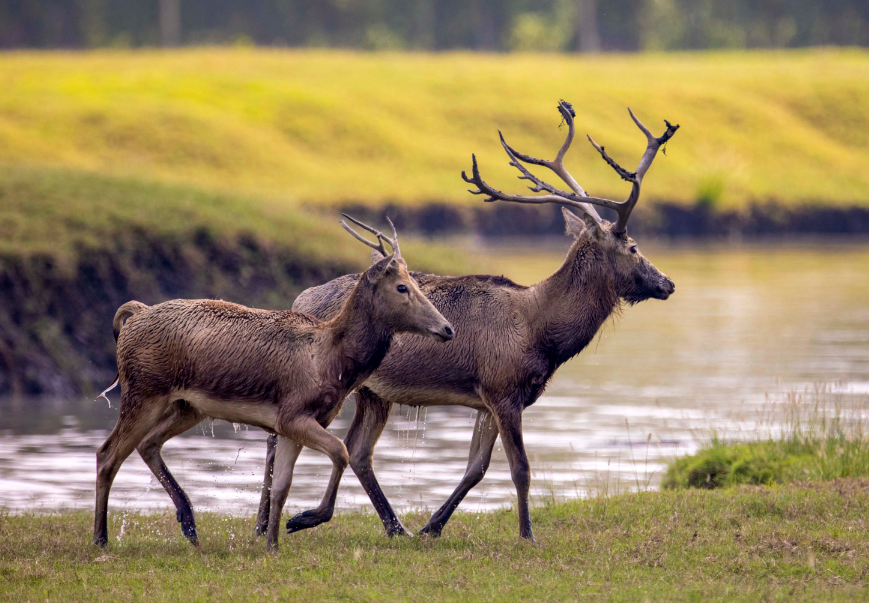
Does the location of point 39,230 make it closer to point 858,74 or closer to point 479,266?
point 479,266

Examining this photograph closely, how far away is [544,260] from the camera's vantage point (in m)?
40.0

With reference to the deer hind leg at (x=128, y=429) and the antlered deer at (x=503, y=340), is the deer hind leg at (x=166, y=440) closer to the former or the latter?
the deer hind leg at (x=128, y=429)

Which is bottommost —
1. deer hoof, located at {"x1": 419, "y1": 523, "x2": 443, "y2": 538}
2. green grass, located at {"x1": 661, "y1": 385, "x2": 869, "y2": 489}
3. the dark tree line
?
deer hoof, located at {"x1": 419, "y1": 523, "x2": 443, "y2": 538}

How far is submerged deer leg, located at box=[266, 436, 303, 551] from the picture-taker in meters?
9.06

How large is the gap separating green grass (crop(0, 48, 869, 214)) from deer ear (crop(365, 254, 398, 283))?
109 ft

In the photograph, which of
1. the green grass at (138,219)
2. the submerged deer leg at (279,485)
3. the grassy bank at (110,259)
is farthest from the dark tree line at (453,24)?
the submerged deer leg at (279,485)

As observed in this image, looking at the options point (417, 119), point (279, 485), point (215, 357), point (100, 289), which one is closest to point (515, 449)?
point (279, 485)

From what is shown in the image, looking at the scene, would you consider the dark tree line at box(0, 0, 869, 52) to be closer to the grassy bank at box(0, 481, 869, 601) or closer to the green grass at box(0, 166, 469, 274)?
the green grass at box(0, 166, 469, 274)

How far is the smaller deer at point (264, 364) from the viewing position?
9.12 meters

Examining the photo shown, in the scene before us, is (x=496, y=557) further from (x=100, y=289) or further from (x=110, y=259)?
(x=110, y=259)

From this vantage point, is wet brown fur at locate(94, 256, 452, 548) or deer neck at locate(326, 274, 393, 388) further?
deer neck at locate(326, 274, 393, 388)

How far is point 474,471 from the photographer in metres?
10.1

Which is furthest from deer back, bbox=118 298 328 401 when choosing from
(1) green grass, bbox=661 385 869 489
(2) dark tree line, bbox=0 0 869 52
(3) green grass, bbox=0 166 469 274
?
(2) dark tree line, bbox=0 0 869 52

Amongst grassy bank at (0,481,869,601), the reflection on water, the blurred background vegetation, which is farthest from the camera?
the blurred background vegetation
